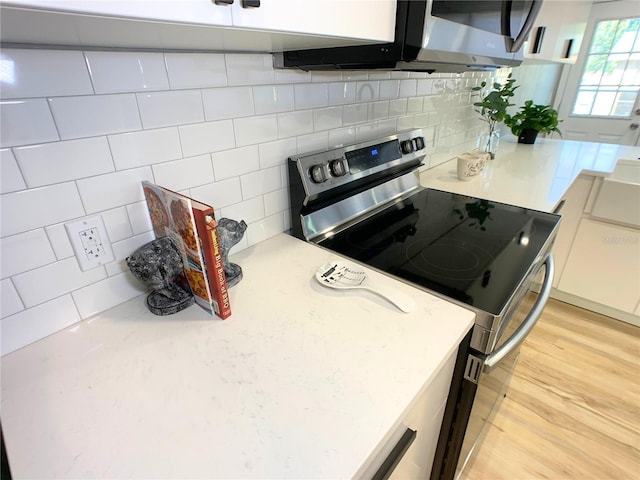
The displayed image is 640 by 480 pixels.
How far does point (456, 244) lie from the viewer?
1023 millimetres

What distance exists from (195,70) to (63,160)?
1.08 feet

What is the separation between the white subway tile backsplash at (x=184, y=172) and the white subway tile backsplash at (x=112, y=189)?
1.0 inches

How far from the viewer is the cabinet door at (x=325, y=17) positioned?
471 mm

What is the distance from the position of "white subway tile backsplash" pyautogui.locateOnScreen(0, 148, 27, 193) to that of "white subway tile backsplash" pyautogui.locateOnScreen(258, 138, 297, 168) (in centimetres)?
52

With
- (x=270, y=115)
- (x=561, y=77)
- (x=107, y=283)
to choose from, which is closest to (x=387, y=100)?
(x=270, y=115)

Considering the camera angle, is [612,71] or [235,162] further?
[612,71]

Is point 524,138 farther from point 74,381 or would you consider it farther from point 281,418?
point 74,381

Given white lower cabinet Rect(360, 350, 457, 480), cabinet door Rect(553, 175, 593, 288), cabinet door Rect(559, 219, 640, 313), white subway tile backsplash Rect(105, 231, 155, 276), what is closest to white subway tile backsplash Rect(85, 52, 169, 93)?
white subway tile backsplash Rect(105, 231, 155, 276)

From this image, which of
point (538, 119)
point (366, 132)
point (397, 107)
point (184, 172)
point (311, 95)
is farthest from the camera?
point (538, 119)

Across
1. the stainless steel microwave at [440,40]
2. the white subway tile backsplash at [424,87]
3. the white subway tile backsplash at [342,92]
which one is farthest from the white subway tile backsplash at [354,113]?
the white subway tile backsplash at [424,87]

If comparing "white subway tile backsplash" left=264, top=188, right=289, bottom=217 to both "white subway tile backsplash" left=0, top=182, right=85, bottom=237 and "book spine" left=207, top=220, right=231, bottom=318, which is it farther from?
"white subway tile backsplash" left=0, top=182, right=85, bottom=237

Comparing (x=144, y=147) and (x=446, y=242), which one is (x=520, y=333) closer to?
(x=446, y=242)

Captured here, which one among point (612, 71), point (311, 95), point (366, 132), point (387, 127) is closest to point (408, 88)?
point (387, 127)

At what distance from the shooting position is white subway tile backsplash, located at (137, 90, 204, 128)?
0.69 m
